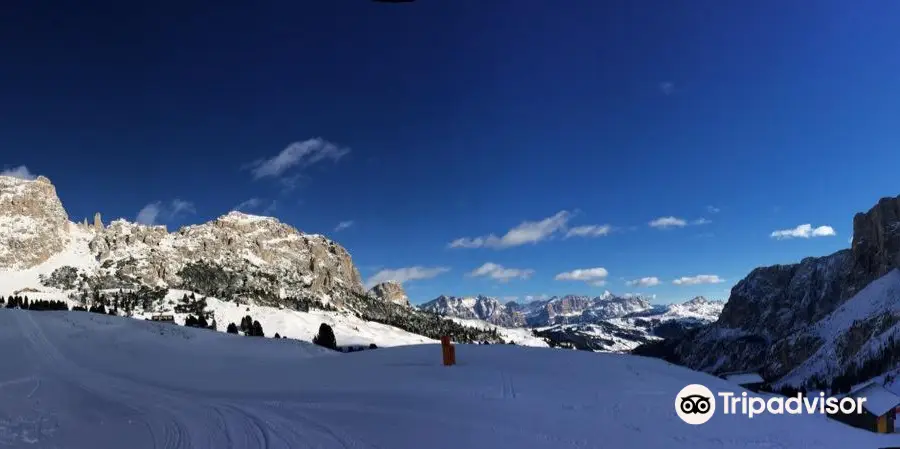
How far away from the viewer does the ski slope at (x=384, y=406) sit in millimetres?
17359

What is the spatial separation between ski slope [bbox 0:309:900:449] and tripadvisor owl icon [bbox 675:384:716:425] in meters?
0.45

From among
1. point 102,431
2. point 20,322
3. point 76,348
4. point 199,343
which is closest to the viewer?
point 102,431

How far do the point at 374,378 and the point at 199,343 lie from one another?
114ft

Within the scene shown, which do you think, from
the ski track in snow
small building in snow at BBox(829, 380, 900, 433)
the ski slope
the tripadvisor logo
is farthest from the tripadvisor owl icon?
small building in snow at BBox(829, 380, 900, 433)

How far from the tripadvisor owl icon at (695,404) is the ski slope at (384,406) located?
45 cm

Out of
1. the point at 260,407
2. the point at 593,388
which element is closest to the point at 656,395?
the point at 593,388

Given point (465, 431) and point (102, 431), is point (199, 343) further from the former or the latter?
point (465, 431)

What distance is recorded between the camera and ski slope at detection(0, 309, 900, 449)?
57.0ft

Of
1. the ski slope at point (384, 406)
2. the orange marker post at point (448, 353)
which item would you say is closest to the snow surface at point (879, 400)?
the ski slope at point (384, 406)

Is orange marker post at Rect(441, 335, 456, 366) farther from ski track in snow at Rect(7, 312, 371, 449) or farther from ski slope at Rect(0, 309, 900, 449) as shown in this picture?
ski track in snow at Rect(7, 312, 371, 449)

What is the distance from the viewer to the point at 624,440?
59.3 ft

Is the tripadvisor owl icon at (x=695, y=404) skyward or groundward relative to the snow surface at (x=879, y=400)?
skyward

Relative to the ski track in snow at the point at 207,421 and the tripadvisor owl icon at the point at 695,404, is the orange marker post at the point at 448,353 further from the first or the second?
the tripadvisor owl icon at the point at 695,404

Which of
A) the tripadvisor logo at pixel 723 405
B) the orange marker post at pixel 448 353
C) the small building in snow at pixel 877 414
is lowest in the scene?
the small building in snow at pixel 877 414
